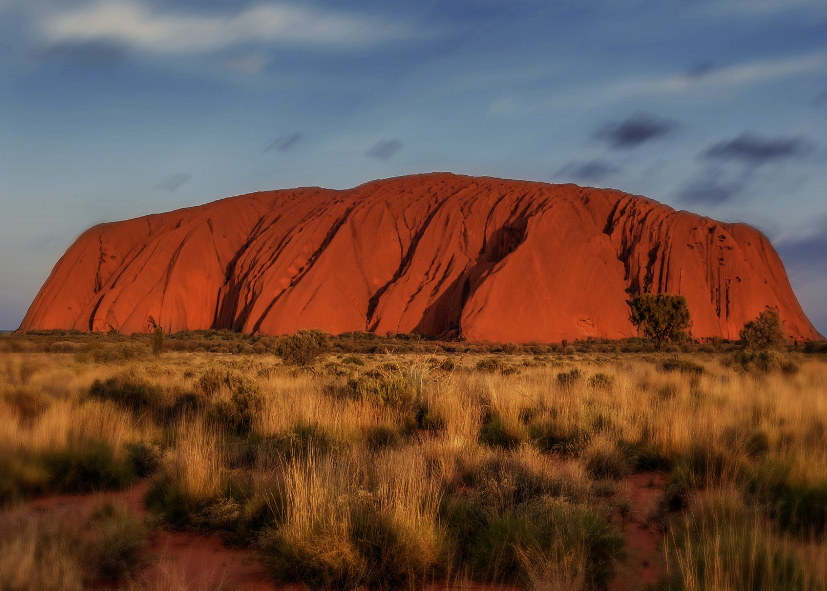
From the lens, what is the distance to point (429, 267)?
178ft

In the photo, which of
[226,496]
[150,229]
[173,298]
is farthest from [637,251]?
[226,496]

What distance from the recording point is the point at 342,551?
3781 mm

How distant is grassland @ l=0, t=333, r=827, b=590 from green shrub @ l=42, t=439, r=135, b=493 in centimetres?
2

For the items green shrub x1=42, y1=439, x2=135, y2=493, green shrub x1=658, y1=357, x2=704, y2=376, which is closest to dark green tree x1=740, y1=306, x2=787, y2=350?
green shrub x1=658, y1=357, x2=704, y2=376

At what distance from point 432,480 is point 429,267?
49.6m

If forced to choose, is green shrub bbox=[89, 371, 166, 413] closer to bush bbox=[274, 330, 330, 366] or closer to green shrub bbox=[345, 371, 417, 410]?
green shrub bbox=[345, 371, 417, 410]

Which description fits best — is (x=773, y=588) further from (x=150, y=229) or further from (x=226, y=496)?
(x=150, y=229)

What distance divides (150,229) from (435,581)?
6819 cm

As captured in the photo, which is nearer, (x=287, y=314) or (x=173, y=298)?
(x=287, y=314)

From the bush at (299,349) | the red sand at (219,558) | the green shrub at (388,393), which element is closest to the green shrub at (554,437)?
the red sand at (219,558)

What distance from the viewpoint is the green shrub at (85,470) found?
6.10m

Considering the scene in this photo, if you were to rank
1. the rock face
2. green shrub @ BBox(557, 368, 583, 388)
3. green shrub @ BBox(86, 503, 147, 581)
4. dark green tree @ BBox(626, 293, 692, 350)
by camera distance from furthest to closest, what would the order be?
1. the rock face
2. dark green tree @ BBox(626, 293, 692, 350)
3. green shrub @ BBox(557, 368, 583, 388)
4. green shrub @ BBox(86, 503, 147, 581)

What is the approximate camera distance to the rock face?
166 ft

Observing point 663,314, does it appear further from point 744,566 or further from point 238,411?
point 744,566
